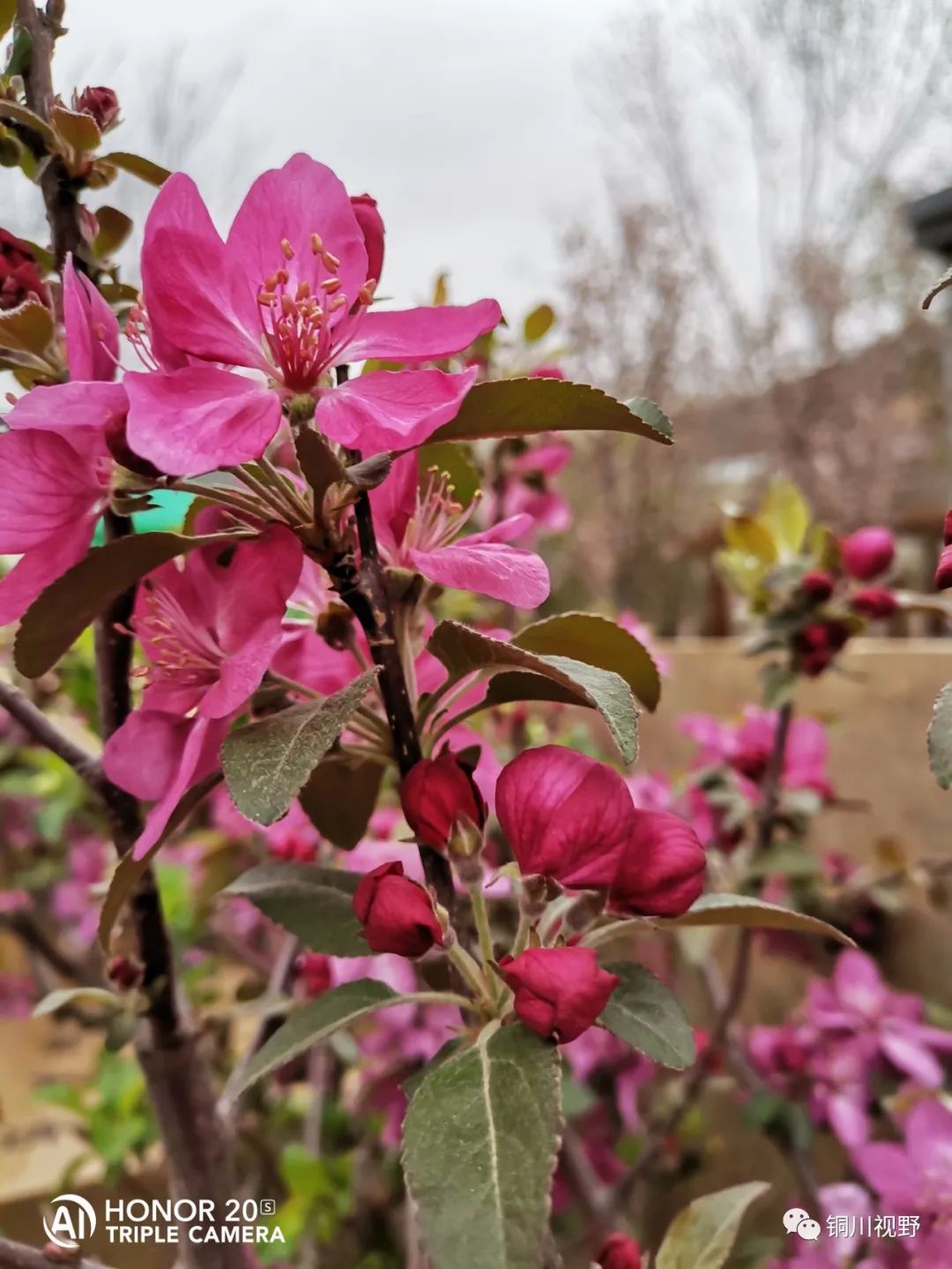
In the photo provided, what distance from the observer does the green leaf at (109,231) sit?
51 centimetres

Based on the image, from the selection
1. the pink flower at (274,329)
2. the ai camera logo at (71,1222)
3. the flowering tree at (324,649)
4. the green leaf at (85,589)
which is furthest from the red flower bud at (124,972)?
the pink flower at (274,329)

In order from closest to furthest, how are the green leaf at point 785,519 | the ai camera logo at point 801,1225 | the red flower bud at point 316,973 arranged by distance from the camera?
the ai camera logo at point 801,1225 < the red flower bud at point 316,973 < the green leaf at point 785,519

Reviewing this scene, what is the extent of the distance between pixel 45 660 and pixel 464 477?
0.22 metres

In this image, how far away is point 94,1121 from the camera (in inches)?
42.3

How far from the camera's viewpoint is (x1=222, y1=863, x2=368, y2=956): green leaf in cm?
45

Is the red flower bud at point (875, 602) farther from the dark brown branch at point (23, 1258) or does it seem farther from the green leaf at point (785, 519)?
the dark brown branch at point (23, 1258)

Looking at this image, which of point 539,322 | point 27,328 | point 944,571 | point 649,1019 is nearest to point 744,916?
point 649,1019

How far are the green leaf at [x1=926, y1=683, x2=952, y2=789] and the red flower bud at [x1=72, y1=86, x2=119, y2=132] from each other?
453mm

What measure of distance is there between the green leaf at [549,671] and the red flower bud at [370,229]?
0.16 m

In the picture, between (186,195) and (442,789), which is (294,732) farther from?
(186,195)

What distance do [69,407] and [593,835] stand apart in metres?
0.24

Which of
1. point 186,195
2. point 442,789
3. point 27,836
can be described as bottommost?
point 27,836

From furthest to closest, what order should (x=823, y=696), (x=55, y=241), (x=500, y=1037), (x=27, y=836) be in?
1. (x=27, y=836)
2. (x=823, y=696)
3. (x=55, y=241)
4. (x=500, y=1037)

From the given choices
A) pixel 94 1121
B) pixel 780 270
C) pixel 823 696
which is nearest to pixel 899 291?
pixel 780 270
